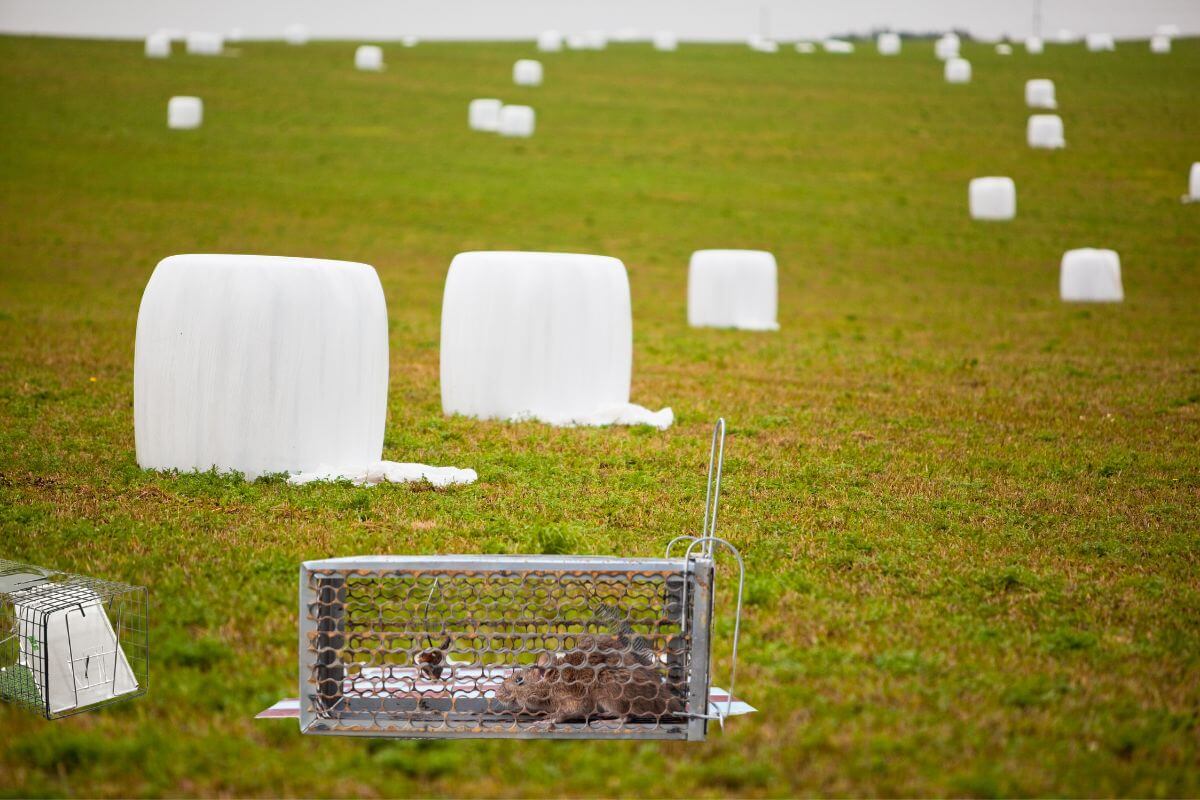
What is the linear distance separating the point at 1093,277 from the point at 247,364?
1983 cm

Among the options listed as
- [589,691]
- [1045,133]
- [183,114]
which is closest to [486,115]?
[183,114]

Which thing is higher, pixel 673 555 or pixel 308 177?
pixel 308 177

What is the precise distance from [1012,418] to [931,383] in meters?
2.33

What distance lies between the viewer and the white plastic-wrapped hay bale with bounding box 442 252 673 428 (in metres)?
10.5

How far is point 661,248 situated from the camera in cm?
2777

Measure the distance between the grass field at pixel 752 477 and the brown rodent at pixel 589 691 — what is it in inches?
5.9

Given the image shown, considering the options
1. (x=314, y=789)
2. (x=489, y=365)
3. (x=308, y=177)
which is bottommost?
(x=314, y=789)

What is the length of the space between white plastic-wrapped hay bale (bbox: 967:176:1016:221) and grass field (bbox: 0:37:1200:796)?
1.39 feet

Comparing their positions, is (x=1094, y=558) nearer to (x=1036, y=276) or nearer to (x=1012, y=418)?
(x=1012, y=418)

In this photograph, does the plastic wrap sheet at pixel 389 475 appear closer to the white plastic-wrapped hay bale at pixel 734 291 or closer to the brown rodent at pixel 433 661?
the brown rodent at pixel 433 661

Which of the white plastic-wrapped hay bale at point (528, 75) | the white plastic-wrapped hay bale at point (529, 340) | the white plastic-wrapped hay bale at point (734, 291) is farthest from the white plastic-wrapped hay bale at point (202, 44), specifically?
the white plastic-wrapped hay bale at point (529, 340)

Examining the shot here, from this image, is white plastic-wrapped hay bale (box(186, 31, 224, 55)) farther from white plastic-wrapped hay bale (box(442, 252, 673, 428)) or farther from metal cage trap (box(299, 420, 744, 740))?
metal cage trap (box(299, 420, 744, 740))

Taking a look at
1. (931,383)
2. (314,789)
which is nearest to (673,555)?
(314,789)

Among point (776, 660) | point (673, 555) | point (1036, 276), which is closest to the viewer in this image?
point (776, 660)
